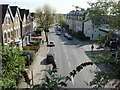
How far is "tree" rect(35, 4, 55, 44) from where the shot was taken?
47.1m

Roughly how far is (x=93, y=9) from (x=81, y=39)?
121ft

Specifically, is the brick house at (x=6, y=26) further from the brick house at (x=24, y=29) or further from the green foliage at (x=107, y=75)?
the green foliage at (x=107, y=75)

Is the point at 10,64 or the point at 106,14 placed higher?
the point at 106,14

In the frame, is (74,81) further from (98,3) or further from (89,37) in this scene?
(89,37)

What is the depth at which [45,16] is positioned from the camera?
158ft

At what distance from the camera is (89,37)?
43375 mm

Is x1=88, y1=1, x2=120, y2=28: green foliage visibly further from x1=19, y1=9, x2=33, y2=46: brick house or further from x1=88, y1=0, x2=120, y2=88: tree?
x1=19, y1=9, x2=33, y2=46: brick house

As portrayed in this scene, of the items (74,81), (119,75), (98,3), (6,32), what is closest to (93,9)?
(98,3)

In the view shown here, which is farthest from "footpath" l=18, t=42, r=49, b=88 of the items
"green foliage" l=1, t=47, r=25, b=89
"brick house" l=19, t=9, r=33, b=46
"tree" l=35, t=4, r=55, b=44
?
"tree" l=35, t=4, r=55, b=44

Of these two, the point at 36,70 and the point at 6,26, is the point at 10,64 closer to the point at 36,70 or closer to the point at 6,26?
the point at 36,70

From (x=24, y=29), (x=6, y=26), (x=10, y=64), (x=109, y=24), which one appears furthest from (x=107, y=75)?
(x=24, y=29)

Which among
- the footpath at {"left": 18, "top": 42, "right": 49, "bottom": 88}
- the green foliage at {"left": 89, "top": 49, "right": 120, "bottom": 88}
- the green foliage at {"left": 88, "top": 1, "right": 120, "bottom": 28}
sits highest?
the green foliage at {"left": 88, "top": 1, "right": 120, "bottom": 28}

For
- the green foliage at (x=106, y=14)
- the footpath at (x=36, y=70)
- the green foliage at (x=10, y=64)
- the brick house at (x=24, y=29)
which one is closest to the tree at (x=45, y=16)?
the brick house at (x=24, y=29)

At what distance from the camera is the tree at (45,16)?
155 ft
